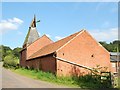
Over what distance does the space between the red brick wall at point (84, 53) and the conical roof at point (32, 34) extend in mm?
25894

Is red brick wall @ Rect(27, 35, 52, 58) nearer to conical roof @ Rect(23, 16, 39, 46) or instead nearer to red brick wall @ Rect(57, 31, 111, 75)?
conical roof @ Rect(23, 16, 39, 46)

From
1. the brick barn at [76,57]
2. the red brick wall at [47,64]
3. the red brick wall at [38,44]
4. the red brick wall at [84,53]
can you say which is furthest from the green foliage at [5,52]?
the red brick wall at [84,53]

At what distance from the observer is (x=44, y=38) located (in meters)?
52.4

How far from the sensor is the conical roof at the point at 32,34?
2241 inches

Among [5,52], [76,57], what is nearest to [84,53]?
[76,57]

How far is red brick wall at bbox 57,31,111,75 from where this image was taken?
2982cm

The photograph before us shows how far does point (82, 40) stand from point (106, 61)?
4640mm

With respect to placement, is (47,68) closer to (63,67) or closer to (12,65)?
(63,67)

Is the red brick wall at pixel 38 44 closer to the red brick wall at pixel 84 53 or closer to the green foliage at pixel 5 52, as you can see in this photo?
the green foliage at pixel 5 52

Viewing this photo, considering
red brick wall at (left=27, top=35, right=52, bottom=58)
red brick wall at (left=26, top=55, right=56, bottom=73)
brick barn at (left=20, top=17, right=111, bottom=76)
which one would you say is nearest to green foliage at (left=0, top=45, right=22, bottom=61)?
red brick wall at (left=27, top=35, right=52, bottom=58)

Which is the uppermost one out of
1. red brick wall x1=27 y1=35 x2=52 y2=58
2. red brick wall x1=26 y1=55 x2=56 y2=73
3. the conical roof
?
the conical roof

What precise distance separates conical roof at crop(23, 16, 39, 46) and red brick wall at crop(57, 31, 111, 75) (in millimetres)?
25894

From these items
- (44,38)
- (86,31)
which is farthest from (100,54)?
(44,38)

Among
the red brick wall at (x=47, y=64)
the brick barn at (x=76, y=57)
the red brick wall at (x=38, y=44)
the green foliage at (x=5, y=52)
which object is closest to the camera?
the brick barn at (x=76, y=57)
